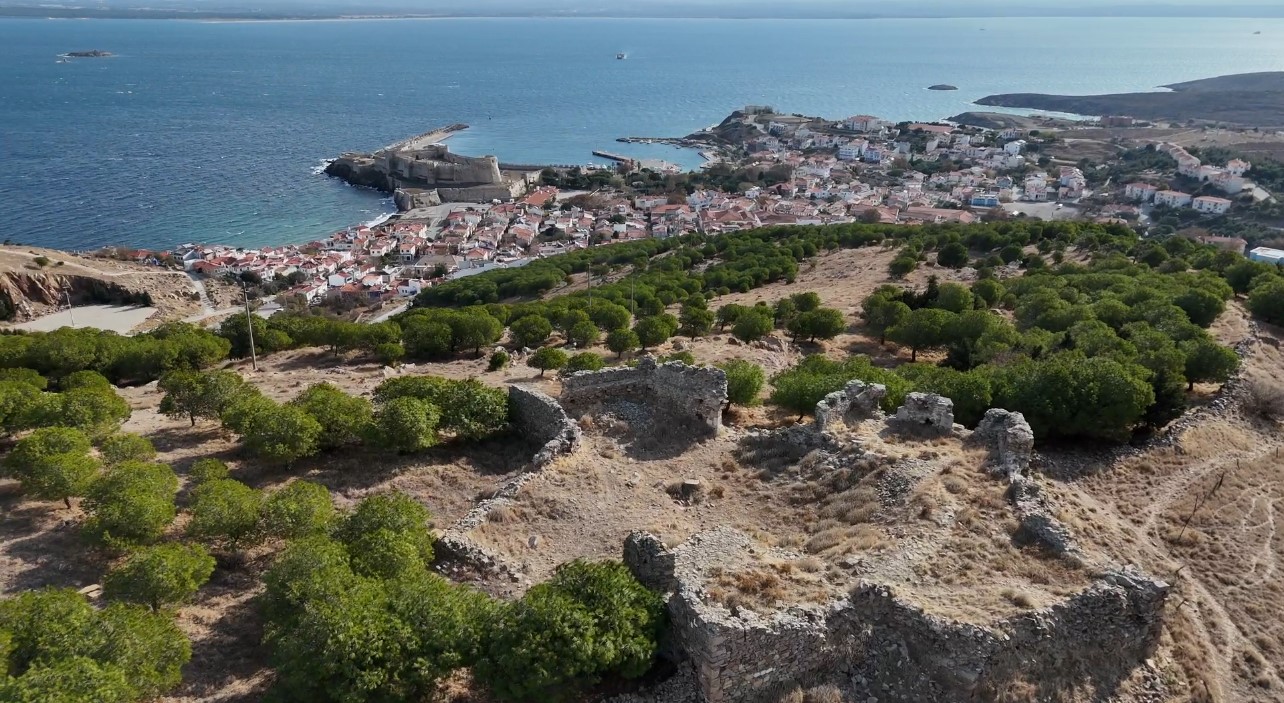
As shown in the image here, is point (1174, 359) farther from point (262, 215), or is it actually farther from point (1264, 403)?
point (262, 215)

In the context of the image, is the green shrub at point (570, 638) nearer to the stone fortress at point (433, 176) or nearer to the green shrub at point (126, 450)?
the green shrub at point (126, 450)

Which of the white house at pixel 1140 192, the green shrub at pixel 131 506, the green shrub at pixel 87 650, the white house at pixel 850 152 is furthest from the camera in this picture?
the white house at pixel 850 152

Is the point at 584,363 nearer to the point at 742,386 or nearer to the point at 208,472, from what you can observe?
the point at 742,386

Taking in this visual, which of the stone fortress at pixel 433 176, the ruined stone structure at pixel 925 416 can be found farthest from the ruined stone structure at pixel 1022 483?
the stone fortress at pixel 433 176

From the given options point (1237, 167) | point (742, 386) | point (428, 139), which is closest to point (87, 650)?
point (742, 386)

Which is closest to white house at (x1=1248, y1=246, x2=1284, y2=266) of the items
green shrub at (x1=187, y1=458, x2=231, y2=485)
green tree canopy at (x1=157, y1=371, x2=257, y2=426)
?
green tree canopy at (x1=157, y1=371, x2=257, y2=426)

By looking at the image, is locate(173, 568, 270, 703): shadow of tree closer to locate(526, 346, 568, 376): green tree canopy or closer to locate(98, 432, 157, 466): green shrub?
locate(98, 432, 157, 466): green shrub
